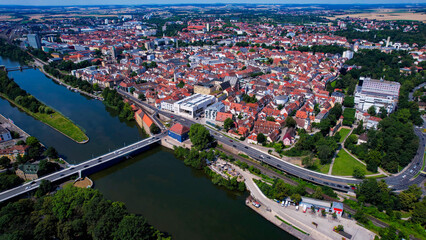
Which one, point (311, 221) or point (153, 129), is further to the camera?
point (153, 129)

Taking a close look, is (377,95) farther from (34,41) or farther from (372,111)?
(34,41)

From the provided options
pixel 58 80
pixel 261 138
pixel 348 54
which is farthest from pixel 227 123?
pixel 348 54

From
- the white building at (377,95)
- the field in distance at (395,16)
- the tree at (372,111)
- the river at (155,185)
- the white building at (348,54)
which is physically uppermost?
the field in distance at (395,16)

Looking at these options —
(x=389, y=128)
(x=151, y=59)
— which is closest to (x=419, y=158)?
(x=389, y=128)

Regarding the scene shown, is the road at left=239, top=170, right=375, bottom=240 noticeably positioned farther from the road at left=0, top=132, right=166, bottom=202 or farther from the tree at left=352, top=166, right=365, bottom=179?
the road at left=0, top=132, right=166, bottom=202

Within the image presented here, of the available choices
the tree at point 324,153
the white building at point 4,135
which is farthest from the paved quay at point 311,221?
the white building at point 4,135

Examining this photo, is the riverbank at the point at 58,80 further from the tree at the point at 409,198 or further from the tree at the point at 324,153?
the tree at the point at 409,198

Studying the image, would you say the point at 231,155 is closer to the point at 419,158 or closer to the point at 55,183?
the point at 55,183
